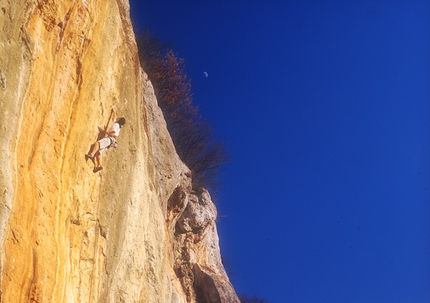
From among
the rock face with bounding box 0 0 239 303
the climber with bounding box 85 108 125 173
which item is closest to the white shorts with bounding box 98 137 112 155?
the climber with bounding box 85 108 125 173

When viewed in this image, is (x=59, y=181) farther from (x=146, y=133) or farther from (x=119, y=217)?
(x=146, y=133)

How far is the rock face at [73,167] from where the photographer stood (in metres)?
6.47

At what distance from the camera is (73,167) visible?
8.06m

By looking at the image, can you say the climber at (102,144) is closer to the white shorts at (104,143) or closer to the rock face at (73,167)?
the white shorts at (104,143)

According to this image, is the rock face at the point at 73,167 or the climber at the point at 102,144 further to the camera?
the climber at the point at 102,144

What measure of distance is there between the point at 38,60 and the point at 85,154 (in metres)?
1.82

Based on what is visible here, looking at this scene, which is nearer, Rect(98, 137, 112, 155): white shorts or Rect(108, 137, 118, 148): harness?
Rect(98, 137, 112, 155): white shorts

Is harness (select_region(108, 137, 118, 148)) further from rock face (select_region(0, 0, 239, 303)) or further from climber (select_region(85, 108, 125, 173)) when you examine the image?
rock face (select_region(0, 0, 239, 303))

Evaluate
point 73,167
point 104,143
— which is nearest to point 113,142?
point 104,143

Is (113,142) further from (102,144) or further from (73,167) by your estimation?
(73,167)

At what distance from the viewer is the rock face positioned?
21.2 ft

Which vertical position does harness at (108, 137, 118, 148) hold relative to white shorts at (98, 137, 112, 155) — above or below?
above

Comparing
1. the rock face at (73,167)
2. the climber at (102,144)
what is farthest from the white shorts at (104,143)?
the rock face at (73,167)

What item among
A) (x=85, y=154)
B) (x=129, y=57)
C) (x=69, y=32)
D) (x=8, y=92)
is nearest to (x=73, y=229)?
(x=85, y=154)
